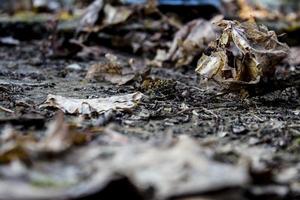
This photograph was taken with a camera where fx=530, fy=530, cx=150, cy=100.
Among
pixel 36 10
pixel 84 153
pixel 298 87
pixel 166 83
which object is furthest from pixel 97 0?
pixel 84 153

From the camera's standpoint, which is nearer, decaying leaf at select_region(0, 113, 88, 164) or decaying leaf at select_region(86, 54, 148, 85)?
decaying leaf at select_region(0, 113, 88, 164)

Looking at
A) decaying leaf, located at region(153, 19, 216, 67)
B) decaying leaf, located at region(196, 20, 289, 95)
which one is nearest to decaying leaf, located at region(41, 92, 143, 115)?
decaying leaf, located at region(196, 20, 289, 95)

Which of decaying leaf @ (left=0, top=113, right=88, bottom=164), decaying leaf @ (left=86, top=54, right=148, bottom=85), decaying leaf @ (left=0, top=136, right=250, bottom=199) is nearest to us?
decaying leaf @ (left=0, top=136, right=250, bottom=199)

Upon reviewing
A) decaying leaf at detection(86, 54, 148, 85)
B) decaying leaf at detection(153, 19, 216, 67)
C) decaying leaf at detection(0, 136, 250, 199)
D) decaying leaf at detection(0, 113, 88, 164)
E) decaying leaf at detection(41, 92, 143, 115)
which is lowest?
decaying leaf at detection(153, 19, 216, 67)

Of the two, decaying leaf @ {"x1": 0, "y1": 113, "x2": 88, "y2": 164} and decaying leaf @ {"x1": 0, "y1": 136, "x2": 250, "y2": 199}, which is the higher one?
decaying leaf @ {"x1": 0, "y1": 113, "x2": 88, "y2": 164}

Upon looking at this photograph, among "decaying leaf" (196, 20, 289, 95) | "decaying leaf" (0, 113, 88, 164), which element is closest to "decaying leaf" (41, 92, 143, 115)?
"decaying leaf" (196, 20, 289, 95)

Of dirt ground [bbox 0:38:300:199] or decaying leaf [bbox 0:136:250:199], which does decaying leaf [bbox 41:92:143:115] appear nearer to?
dirt ground [bbox 0:38:300:199]

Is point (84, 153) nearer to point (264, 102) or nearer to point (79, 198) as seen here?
point (79, 198)

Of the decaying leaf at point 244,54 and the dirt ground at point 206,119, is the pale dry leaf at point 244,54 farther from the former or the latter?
the dirt ground at point 206,119

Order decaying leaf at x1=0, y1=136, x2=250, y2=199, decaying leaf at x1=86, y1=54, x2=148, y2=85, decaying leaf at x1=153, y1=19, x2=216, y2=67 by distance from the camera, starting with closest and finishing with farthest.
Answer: decaying leaf at x1=0, y1=136, x2=250, y2=199, decaying leaf at x1=86, y1=54, x2=148, y2=85, decaying leaf at x1=153, y1=19, x2=216, y2=67
